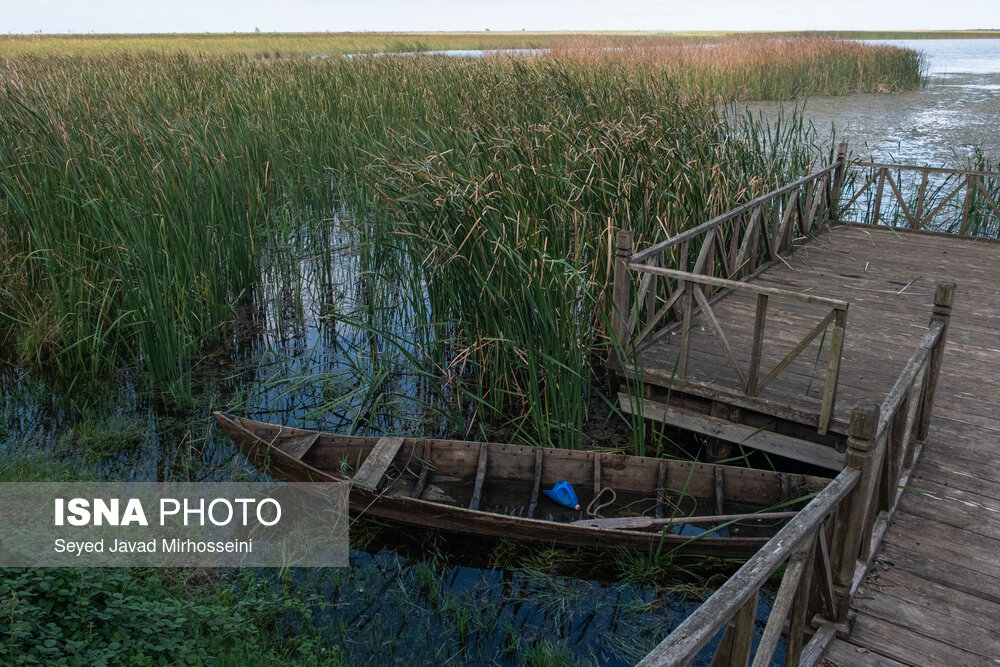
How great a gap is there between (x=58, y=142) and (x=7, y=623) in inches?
189

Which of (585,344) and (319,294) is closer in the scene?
(585,344)

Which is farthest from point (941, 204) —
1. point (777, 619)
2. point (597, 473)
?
point (777, 619)

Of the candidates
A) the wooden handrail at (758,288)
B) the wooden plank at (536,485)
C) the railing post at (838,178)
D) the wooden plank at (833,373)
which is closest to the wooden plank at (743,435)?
the wooden plank at (833,373)

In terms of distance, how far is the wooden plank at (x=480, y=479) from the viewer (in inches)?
175

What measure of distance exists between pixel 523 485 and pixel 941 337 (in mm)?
2330

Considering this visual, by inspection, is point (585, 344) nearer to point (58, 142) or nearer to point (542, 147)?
point (542, 147)

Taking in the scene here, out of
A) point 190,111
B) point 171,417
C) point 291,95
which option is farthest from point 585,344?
point 291,95

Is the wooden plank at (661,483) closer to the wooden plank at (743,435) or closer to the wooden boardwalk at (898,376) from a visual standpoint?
the wooden plank at (743,435)

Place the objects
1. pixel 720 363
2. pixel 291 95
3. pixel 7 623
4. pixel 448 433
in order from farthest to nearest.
→ pixel 291 95 → pixel 448 433 → pixel 720 363 → pixel 7 623

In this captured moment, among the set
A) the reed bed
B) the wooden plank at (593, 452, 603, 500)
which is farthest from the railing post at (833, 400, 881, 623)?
the reed bed

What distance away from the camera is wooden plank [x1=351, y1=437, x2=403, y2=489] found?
447 centimetres

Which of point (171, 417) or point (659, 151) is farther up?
point (659, 151)

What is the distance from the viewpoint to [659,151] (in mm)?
6664

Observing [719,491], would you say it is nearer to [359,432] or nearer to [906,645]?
[906,645]
